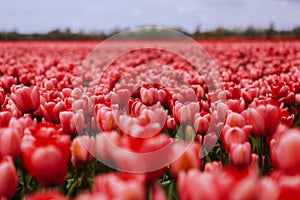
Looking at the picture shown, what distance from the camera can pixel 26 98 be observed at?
285 centimetres

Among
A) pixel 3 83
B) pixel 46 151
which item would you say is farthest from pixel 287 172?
pixel 3 83

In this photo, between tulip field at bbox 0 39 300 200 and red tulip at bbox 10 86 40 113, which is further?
red tulip at bbox 10 86 40 113

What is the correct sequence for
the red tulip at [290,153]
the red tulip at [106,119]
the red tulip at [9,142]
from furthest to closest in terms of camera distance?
the red tulip at [106,119]
the red tulip at [9,142]
the red tulip at [290,153]

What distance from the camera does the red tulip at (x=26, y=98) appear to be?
111 inches

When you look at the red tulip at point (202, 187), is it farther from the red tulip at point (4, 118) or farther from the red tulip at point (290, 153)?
the red tulip at point (4, 118)

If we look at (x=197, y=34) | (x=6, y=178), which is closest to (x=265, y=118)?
(x=6, y=178)

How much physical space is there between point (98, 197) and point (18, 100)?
183cm

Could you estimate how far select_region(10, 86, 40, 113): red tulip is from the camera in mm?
2822

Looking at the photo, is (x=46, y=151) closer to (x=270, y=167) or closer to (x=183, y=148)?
(x=183, y=148)

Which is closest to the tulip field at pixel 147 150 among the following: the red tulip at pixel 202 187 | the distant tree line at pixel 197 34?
the red tulip at pixel 202 187

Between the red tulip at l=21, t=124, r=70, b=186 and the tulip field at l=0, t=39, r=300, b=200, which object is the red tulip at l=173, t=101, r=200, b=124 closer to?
the tulip field at l=0, t=39, r=300, b=200

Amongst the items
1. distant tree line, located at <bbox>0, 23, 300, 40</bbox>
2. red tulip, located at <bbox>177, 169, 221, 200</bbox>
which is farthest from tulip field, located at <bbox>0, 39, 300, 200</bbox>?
distant tree line, located at <bbox>0, 23, 300, 40</bbox>

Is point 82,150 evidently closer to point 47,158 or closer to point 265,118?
point 47,158

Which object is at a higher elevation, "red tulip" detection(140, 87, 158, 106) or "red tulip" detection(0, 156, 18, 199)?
"red tulip" detection(0, 156, 18, 199)
